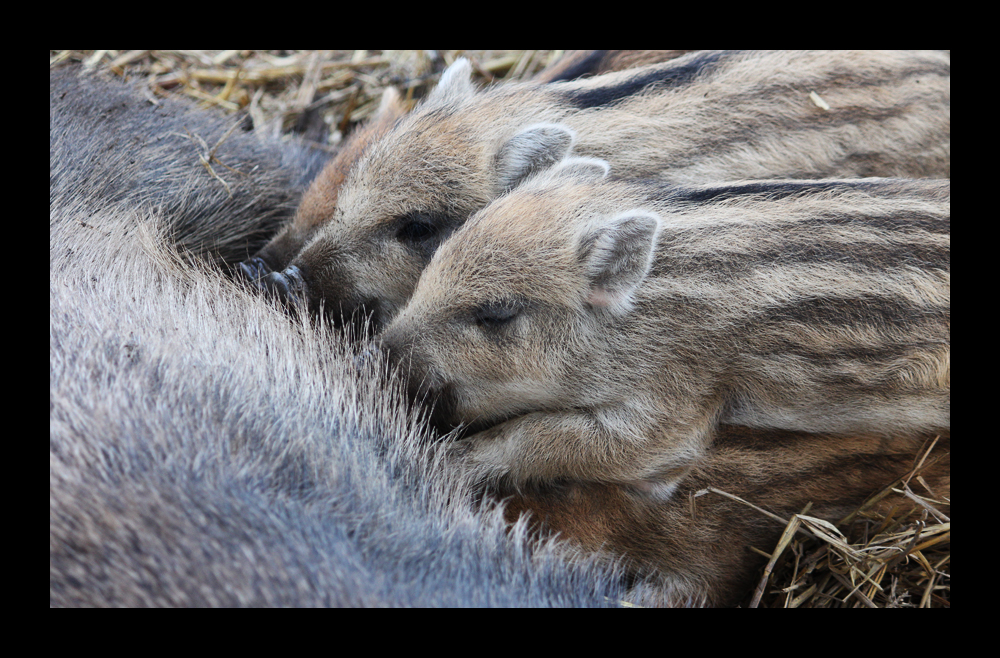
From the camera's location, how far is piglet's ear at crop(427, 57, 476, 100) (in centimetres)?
310

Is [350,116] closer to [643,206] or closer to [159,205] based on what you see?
[159,205]

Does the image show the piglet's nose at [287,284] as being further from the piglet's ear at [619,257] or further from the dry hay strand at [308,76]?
the dry hay strand at [308,76]

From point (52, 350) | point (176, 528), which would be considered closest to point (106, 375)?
point (52, 350)

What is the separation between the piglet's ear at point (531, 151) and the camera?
2.80 m

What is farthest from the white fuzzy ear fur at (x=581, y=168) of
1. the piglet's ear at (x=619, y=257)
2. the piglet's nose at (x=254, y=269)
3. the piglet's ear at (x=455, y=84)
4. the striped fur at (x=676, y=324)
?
the piglet's nose at (x=254, y=269)

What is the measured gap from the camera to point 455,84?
3170 mm

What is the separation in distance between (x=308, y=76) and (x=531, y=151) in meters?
1.67

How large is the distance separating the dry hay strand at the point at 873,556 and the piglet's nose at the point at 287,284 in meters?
1.50

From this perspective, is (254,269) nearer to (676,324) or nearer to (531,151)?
(531,151)

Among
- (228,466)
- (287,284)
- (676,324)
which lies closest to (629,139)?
(676,324)

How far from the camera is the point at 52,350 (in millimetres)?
1754

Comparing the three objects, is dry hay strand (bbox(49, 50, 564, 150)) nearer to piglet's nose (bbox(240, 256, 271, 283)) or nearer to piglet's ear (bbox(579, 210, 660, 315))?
piglet's nose (bbox(240, 256, 271, 283))

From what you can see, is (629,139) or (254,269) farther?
(629,139)

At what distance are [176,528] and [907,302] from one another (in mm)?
1968
